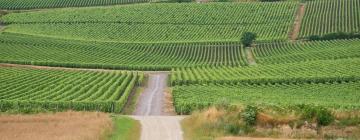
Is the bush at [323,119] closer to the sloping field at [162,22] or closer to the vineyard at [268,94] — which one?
the vineyard at [268,94]

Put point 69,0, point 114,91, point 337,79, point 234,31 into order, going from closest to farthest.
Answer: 1. point 114,91
2. point 337,79
3. point 234,31
4. point 69,0

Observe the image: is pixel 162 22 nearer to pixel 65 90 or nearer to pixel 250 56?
pixel 250 56

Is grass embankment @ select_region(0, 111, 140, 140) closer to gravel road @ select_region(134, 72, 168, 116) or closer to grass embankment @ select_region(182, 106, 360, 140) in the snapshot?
grass embankment @ select_region(182, 106, 360, 140)

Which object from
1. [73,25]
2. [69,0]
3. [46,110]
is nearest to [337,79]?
[46,110]

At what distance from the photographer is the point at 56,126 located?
130 feet

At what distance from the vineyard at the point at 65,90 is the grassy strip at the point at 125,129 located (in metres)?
9.18

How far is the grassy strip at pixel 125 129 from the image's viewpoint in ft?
120

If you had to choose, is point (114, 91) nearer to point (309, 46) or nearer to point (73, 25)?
point (309, 46)

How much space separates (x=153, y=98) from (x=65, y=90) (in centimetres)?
839

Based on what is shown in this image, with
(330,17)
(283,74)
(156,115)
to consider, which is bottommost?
(156,115)

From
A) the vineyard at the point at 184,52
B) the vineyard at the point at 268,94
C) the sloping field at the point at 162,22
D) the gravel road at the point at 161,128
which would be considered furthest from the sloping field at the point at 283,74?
the sloping field at the point at 162,22

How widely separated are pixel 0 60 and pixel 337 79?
4648 centimetres

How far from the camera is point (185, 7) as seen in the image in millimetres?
148625

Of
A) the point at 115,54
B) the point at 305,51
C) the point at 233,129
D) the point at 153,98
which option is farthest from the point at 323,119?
the point at 115,54
